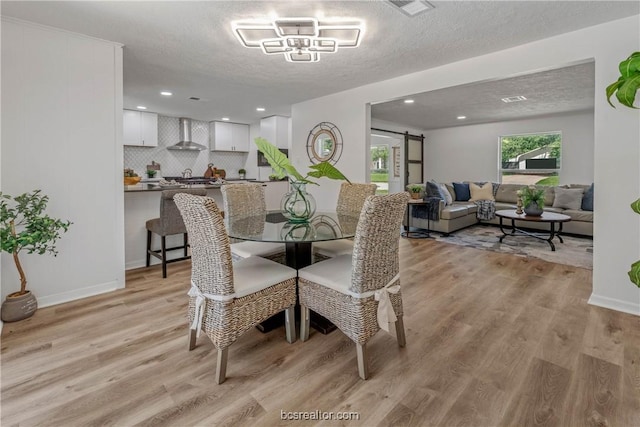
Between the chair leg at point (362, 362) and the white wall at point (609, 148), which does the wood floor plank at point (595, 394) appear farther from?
the white wall at point (609, 148)

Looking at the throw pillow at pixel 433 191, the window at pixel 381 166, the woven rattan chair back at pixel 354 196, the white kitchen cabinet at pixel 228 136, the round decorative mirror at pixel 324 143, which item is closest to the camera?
the woven rattan chair back at pixel 354 196

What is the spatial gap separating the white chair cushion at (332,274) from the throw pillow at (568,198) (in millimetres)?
5526

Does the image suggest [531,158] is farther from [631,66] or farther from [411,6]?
[411,6]

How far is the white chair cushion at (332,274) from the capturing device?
1.84 metres

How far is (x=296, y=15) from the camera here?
248 centimetres

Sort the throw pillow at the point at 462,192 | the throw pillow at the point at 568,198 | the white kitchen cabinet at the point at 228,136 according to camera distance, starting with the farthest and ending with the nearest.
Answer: the white kitchen cabinet at the point at 228,136, the throw pillow at the point at 462,192, the throw pillow at the point at 568,198

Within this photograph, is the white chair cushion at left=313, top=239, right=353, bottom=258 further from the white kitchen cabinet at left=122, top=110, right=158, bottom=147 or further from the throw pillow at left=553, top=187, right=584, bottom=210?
the white kitchen cabinet at left=122, top=110, right=158, bottom=147

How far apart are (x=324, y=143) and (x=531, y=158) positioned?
5042 mm

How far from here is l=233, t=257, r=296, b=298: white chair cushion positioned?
5.96ft

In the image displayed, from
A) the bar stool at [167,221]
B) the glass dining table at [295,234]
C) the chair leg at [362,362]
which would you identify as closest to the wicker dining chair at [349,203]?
the glass dining table at [295,234]

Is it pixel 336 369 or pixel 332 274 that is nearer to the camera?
pixel 336 369

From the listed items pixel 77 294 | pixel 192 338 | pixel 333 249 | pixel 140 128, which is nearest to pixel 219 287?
pixel 192 338

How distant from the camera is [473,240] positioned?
17.3ft

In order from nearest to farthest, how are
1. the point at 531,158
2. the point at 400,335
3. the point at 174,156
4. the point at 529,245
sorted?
the point at 400,335 → the point at 529,245 → the point at 531,158 → the point at 174,156
